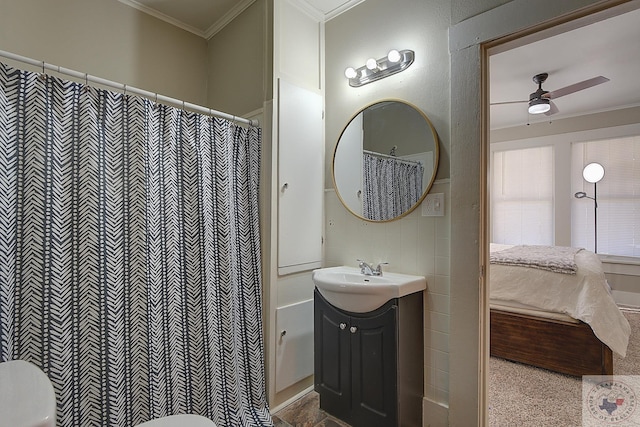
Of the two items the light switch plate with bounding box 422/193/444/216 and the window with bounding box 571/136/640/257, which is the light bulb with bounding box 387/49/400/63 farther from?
the window with bounding box 571/136/640/257

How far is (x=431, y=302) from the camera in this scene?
171 centimetres

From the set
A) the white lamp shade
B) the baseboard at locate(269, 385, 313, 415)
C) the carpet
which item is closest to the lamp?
the white lamp shade

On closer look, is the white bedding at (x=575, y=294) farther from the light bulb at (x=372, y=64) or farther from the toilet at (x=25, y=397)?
the toilet at (x=25, y=397)

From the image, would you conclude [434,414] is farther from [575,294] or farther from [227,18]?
[227,18]

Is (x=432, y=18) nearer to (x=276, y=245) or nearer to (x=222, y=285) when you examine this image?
(x=276, y=245)

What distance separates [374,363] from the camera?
63.7 inches

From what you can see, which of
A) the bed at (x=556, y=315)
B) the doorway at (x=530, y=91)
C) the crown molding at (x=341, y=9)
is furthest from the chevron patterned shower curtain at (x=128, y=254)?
the bed at (x=556, y=315)

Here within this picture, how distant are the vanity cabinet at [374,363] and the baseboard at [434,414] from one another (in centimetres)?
3

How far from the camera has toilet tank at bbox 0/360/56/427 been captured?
733mm

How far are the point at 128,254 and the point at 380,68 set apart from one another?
1.71 m

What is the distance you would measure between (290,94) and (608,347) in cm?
264

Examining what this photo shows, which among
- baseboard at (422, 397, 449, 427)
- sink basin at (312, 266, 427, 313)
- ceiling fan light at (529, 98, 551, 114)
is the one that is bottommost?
baseboard at (422, 397, 449, 427)

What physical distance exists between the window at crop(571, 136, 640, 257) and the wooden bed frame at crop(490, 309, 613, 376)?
2.81 m

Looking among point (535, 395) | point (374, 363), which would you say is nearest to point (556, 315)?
point (535, 395)
